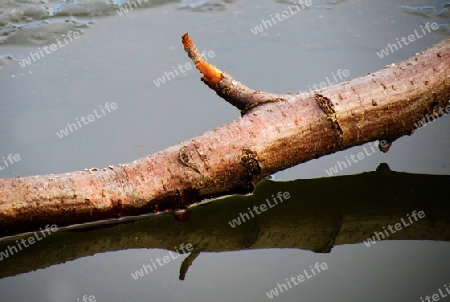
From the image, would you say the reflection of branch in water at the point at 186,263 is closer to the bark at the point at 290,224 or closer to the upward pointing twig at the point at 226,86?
the bark at the point at 290,224

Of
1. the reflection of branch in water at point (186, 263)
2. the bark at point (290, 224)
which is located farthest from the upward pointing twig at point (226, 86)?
the reflection of branch in water at point (186, 263)

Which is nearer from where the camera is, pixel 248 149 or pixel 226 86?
pixel 248 149

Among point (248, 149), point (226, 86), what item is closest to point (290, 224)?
point (248, 149)

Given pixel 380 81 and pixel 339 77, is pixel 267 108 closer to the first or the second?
pixel 380 81

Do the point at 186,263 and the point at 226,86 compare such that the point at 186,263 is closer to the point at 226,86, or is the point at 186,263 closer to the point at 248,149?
the point at 248,149

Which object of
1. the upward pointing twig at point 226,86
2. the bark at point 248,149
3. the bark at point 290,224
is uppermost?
the upward pointing twig at point 226,86

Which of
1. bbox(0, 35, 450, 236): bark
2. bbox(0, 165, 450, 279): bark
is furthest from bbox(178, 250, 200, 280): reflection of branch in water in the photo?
bbox(0, 35, 450, 236): bark
